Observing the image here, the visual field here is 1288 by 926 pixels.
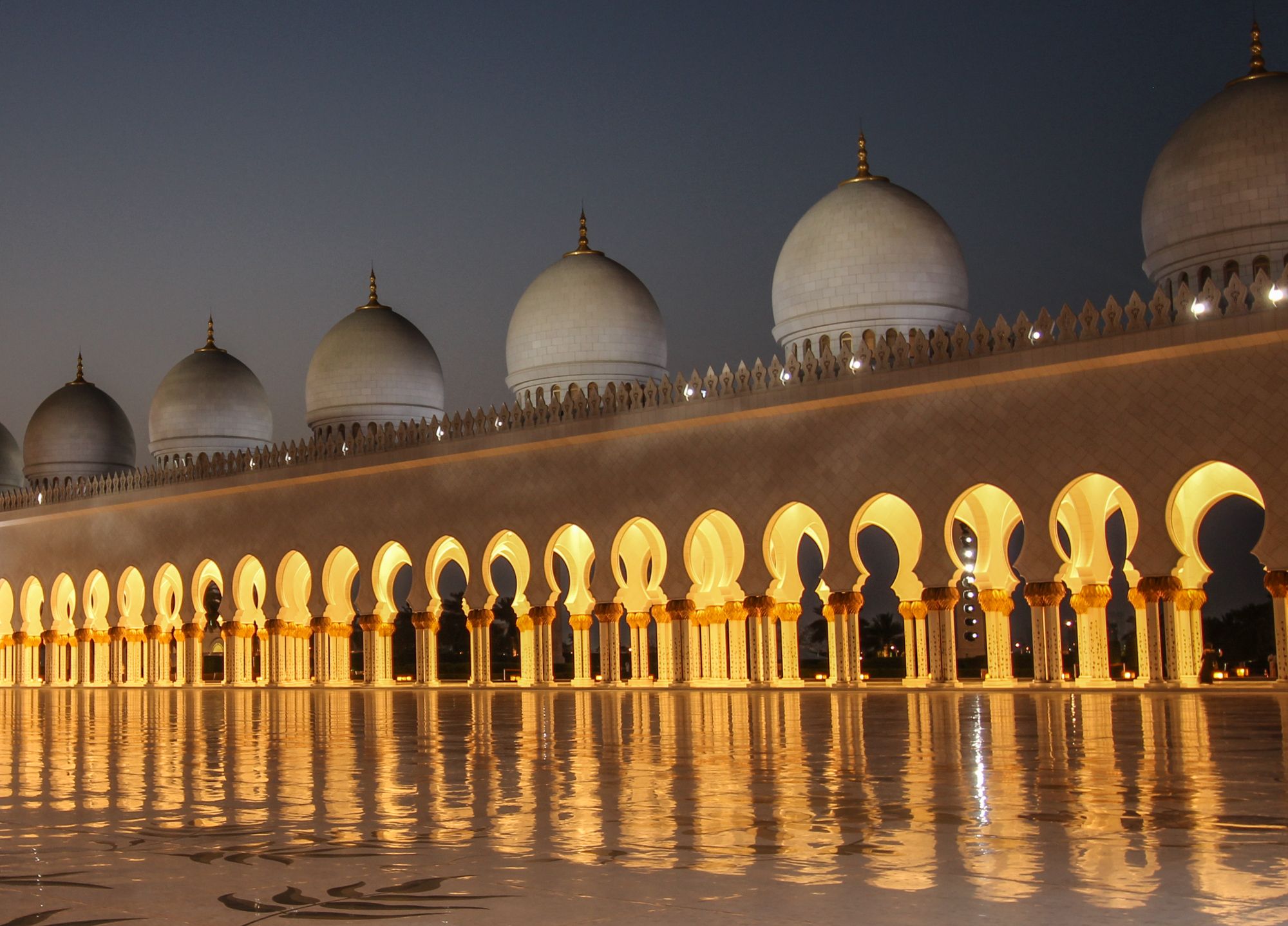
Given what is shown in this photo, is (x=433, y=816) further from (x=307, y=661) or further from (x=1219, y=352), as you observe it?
(x=307, y=661)

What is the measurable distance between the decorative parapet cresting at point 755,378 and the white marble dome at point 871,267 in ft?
1.02

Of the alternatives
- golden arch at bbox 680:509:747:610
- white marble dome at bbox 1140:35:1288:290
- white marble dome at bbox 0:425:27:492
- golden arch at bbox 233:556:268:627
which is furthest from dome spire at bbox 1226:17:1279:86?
white marble dome at bbox 0:425:27:492

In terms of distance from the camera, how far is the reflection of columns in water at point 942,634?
514 inches

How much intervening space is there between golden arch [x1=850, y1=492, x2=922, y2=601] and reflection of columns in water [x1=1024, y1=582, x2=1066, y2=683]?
3.79ft

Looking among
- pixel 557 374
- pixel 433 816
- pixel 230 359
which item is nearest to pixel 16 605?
pixel 230 359

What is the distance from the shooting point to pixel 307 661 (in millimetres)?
18906

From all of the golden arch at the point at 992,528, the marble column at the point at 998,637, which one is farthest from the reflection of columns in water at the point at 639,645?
the marble column at the point at 998,637

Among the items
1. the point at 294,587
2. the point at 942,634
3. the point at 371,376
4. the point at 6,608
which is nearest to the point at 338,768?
the point at 942,634

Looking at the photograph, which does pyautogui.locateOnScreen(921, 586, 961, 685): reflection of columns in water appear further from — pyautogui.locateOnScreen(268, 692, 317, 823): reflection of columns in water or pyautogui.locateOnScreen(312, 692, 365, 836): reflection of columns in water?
pyautogui.locateOnScreen(268, 692, 317, 823): reflection of columns in water

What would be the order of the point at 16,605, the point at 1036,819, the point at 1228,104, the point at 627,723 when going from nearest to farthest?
the point at 1036,819, the point at 627,723, the point at 1228,104, the point at 16,605

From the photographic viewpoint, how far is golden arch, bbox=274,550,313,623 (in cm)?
1875

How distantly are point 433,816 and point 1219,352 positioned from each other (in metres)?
9.38

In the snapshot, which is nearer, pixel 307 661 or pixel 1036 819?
pixel 1036 819

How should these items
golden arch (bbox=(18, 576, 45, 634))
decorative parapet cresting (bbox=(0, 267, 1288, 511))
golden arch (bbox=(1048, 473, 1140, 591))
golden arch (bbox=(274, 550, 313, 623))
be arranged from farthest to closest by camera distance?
golden arch (bbox=(18, 576, 45, 634)) < golden arch (bbox=(274, 550, 313, 623)) < golden arch (bbox=(1048, 473, 1140, 591)) < decorative parapet cresting (bbox=(0, 267, 1288, 511))
